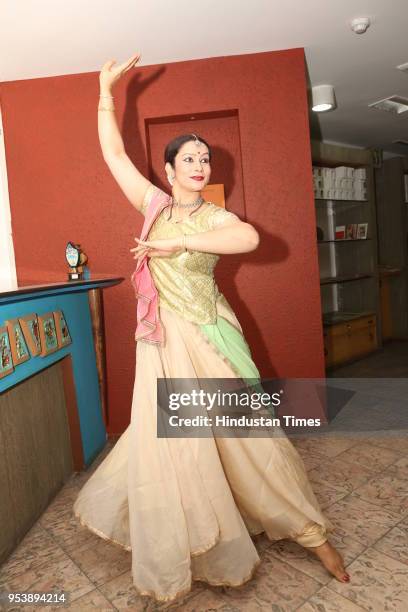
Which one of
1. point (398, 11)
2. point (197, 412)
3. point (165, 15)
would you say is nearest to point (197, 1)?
point (165, 15)

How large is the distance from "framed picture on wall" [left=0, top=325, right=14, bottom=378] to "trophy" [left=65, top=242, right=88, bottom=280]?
818 millimetres

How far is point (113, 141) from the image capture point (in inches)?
62.9

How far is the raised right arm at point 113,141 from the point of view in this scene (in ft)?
5.20

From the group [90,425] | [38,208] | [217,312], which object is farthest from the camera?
[38,208]

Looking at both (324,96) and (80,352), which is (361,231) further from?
(80,352)

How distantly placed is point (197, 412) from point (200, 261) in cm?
52

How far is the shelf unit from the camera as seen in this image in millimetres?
5012

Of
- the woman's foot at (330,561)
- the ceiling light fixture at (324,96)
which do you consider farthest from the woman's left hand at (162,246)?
the ceiling light fixture at (324,96)

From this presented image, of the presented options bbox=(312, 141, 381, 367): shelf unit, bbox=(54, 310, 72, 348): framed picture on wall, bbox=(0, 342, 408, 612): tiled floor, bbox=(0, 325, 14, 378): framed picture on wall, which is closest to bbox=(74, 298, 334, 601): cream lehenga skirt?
bbox=(0, 342, 408, 612): tiled floor

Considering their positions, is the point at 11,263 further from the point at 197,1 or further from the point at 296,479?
the point at 296,479

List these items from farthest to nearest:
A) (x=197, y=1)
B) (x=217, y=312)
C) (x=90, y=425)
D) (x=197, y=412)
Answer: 1. (x=90, y=425)
2. (x=197, y=1)
3. (x=217, y=312)
4. (x=197, y=412)

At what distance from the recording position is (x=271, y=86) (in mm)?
2711

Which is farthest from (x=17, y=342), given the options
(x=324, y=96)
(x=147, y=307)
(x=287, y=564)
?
(x=324, y=96)

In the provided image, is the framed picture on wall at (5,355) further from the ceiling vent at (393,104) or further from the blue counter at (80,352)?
the ceiling vent at (393,104)
